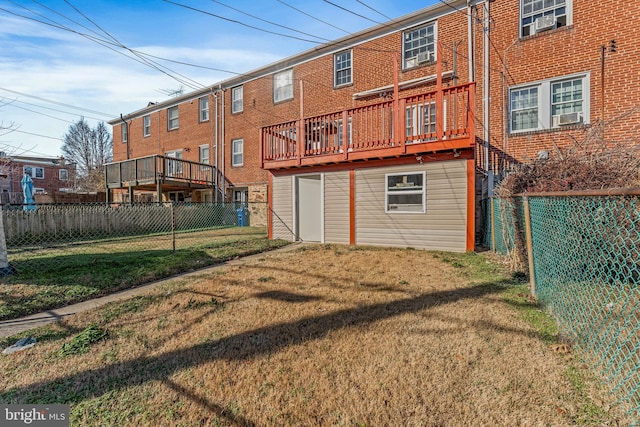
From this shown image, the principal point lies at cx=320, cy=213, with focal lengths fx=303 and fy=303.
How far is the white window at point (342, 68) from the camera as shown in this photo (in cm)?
1313

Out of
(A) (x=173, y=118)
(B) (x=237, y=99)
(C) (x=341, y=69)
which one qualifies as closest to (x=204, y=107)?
(B) (x=237, y=99)

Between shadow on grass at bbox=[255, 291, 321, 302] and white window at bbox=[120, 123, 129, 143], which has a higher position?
white window at bbox=[120, 123, 129, 143]

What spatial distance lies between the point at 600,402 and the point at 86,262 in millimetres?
8388

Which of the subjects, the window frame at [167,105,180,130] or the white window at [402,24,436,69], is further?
the window frame at [167,105,180,130]

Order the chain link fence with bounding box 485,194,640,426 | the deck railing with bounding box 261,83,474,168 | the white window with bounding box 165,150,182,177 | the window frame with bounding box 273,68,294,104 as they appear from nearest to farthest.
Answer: the chain link fence with bounding box 485,194,640,426 < the deck railing with bounding box 261,83,474,168 < the window frame with bounding box 273,68,294,104 < the white window with bounding box 165,150,182,177

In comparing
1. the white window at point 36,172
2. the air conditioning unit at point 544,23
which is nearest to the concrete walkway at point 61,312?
the air conditioning unit at point 544,23

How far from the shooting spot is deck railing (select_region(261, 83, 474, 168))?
751 cm

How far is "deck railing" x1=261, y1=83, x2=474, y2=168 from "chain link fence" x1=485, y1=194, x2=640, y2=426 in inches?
155

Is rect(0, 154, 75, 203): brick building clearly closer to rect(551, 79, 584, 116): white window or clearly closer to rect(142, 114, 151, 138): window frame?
rect(142, 114, 151, 138): window frame

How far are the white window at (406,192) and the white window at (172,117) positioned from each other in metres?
17.0

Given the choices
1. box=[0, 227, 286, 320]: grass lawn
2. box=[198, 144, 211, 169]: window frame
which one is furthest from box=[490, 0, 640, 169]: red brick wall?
box=[198, 144, 211, 169]: window frame

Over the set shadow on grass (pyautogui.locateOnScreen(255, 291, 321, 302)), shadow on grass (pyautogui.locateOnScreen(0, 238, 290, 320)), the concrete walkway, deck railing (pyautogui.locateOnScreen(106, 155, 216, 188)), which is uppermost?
deck railing (pyautogui.locateOnScreen(106, 155, 216, 188))

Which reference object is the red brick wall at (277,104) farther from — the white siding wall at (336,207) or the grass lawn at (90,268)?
the grass lawn at (90,268)

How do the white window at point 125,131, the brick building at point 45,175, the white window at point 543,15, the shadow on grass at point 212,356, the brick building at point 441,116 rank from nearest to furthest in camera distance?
the shadow on grass at point 212,356
the brick building at point 441,116
the white window at point 543,15
the white window at point 125,131
the brick building at point 45,175
